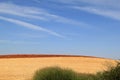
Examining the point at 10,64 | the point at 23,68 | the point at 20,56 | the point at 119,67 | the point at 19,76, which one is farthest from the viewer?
the point at 20,56

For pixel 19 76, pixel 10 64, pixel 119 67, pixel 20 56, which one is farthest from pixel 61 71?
pixel 20 56

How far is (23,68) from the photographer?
99.6 ft

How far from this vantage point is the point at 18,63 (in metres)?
33.5

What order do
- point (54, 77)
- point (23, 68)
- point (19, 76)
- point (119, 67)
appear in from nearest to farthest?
point (119, 67) → point (54, 77) → point (19, 76) → point (23, 68)

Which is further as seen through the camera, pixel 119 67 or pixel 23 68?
pixel 23 68

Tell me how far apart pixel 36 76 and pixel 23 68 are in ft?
27.3

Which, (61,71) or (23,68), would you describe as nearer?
(61,71)

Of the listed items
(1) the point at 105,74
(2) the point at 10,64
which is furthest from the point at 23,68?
(1) the point at 105,74

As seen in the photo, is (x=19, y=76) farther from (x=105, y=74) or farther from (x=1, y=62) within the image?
(x=105, y=74)

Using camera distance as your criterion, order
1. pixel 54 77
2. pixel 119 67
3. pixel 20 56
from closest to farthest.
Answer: pixel 119 67 < pixel 54 77 < pixel 20 56

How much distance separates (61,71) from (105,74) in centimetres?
632

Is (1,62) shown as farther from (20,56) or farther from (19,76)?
(19,76)

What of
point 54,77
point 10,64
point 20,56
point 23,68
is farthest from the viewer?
point 20,56

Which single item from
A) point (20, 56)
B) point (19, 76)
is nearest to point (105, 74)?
point (19, 76)
